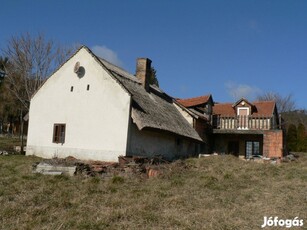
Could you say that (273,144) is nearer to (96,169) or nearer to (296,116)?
(96,169)

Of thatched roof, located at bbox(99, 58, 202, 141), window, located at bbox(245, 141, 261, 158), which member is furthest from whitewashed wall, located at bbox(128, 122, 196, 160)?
window, located at bbox(245, 141, 261, 158)

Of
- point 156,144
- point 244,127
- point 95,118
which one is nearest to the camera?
point 95,118

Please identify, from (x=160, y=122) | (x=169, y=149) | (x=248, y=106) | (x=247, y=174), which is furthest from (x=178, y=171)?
(x=248, y=106)

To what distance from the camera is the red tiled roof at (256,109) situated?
30.8m

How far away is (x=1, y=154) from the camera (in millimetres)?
23844

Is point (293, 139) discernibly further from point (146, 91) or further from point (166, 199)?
point (166, 199)

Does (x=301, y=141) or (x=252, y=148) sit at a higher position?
(x=301, y=141)

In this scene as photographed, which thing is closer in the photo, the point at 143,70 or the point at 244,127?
the point at 143,70

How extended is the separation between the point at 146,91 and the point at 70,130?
6.37 meters

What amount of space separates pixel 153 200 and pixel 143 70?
1625 cm

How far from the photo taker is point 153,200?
11336mm

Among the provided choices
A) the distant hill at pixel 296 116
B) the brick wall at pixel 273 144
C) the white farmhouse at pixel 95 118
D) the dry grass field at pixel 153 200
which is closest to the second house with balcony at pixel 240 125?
the brick wall at pixel 273 144

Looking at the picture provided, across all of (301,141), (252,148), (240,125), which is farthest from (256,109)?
(301,141)

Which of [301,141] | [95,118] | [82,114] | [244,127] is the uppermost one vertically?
[244,127]
